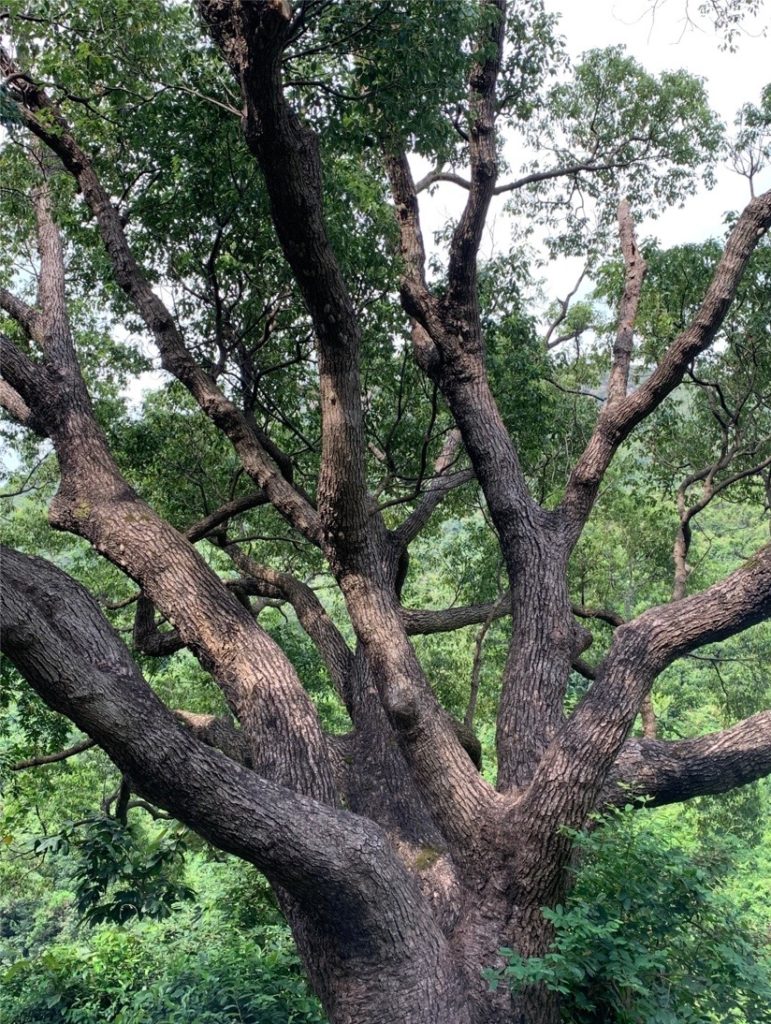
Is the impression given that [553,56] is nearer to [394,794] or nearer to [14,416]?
[14,416]

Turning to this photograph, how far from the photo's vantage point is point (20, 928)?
16625mm

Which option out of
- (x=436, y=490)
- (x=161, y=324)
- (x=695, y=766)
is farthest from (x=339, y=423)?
(x=695, y=766)

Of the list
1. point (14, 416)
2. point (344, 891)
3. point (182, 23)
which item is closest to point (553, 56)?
point (182, 23)

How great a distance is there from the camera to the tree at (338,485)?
10.7ft

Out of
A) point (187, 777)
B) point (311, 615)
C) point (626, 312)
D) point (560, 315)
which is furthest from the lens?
point (560, 315)

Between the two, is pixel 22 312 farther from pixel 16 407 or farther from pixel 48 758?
pixel 48 758

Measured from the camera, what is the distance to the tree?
326 centimetres

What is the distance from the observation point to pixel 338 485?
402 centimetres

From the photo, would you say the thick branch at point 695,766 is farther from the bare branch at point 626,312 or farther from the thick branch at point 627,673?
the bare branch at point 626,312

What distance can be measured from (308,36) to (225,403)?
2.09 meters

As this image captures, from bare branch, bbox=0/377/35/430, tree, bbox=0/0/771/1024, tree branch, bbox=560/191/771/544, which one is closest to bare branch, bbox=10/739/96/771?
tree, bbox=0/0/771/1024

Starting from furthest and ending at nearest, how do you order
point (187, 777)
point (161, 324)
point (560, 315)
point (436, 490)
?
1. point (560, 315)
2. point (436, 490)
3. point (161, 324)
4. point (187, 777)

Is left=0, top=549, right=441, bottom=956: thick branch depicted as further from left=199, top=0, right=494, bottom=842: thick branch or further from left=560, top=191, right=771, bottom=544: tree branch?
left=560, top=191, right=771, bottom=544: tree branch

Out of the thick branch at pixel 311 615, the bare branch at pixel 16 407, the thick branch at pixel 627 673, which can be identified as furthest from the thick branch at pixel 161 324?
the thick branch at pixel 627 673
